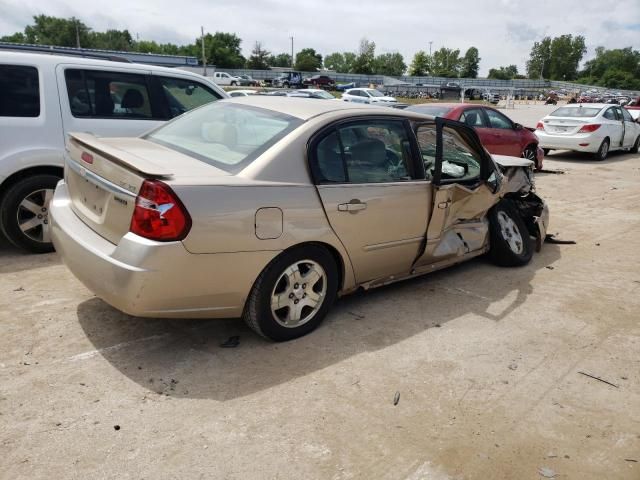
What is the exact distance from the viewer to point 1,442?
8.39 ft

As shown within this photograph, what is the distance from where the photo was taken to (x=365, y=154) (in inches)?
156

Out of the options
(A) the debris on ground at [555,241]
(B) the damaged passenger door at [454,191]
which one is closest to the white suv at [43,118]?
(B) the damaged passenger door at [454,191]

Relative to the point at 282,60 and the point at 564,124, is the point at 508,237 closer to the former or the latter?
the point at 564,124

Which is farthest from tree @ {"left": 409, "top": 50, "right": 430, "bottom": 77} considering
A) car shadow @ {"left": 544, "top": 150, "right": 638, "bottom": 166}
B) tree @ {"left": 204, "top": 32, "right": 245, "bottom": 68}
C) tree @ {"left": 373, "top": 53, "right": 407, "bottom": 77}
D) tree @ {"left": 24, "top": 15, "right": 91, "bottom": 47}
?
car shadow @ {"left": 544, "top": 150, "right": 638, "bottom": 166}

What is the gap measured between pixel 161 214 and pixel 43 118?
2.90 m

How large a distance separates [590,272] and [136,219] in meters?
4.60

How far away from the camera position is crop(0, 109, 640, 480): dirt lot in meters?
2.57

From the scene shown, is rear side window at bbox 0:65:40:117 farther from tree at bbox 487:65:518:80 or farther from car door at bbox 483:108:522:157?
tree at bbox 487:65:518:80

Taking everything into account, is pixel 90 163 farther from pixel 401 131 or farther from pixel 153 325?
pixel 401 131

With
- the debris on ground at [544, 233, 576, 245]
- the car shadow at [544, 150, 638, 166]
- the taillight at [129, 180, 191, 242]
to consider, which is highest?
the taillight at [129, 180, 191, 242]

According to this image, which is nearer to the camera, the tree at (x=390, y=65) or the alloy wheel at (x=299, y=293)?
the alloy wheel at (x=299, y=293)

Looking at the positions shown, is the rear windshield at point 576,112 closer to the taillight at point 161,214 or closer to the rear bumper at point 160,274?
the rear bumper at point 160,274

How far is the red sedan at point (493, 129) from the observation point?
10508 millimetres

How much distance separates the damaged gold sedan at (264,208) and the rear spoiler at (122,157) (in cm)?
1
